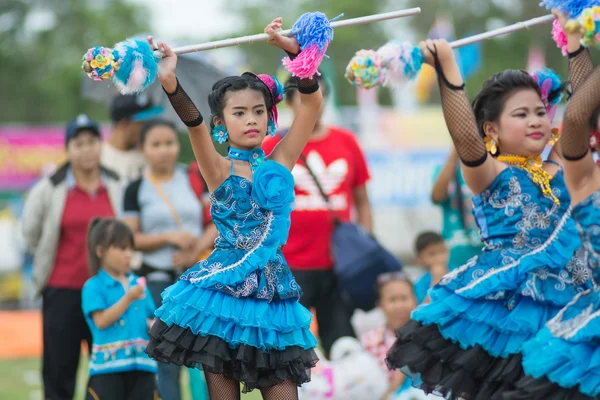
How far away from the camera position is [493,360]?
4445 millimetres

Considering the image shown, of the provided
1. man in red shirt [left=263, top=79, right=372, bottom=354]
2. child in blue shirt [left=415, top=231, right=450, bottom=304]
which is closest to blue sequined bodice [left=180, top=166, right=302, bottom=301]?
man in red shirt [left=263, top=79, right=372, bottom=354]

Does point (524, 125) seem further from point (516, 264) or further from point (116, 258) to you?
point (116, 258)

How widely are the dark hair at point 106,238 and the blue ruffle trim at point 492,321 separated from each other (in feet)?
7.35

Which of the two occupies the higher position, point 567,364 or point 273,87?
point 273,87

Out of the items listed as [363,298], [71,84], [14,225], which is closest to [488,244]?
[363,298]

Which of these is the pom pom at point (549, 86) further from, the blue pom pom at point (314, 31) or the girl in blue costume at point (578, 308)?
the blue pom pom at point (314, 31)

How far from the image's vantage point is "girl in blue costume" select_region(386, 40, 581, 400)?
4.43 metres

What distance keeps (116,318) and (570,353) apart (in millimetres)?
2826

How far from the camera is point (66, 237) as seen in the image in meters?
6.83

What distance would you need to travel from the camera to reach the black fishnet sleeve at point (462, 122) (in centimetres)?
443

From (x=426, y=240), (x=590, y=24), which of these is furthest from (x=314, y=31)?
(x=426, y=240)

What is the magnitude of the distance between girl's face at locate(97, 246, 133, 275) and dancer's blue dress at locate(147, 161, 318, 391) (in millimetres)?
1548

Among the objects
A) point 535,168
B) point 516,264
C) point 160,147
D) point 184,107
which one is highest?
point 160,147

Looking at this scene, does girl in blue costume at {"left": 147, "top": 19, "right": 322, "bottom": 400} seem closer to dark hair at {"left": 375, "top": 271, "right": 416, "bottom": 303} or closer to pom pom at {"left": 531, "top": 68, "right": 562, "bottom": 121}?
pom pom at {"left": 531, "top": 68, "right": 562, "bottom": 121}
